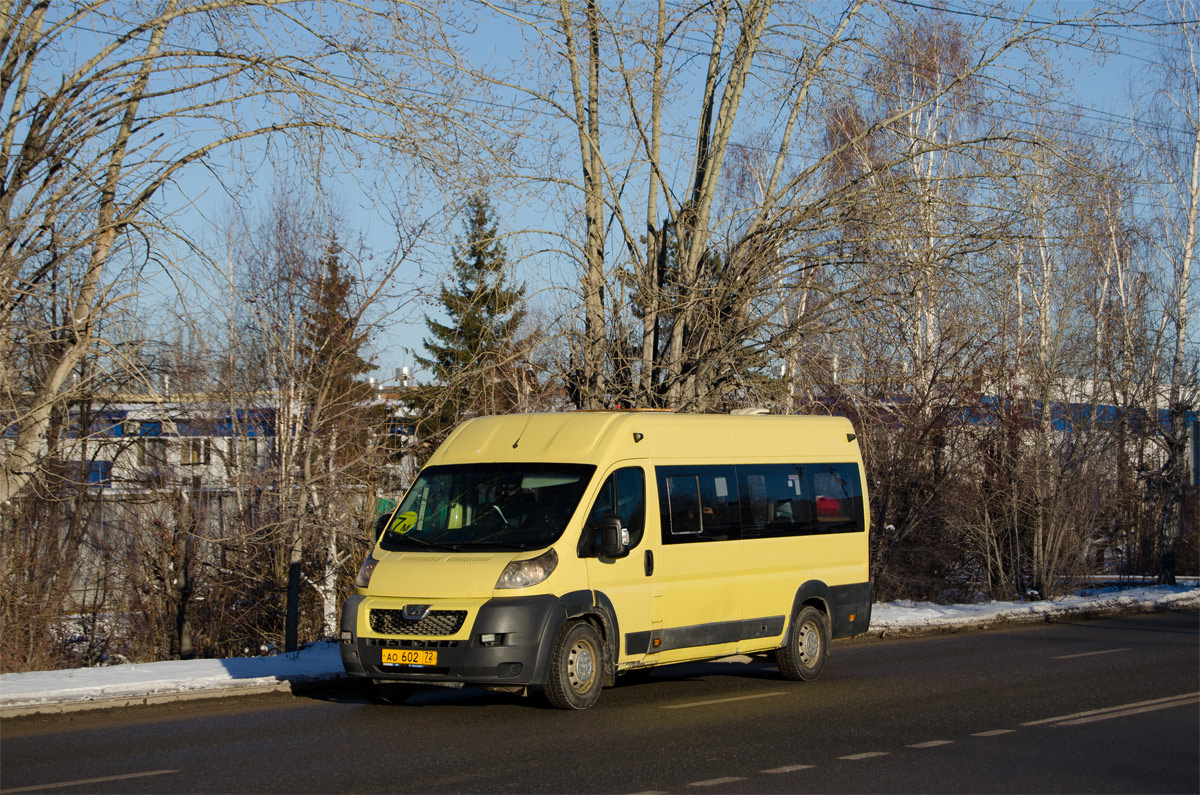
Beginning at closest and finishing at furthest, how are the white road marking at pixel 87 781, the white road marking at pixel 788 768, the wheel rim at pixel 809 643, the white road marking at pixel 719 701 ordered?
the white road marking at pixel 87 781 → the white road marking at pixel 788 768 → the white road marking at pixel 719 701 → the wheel rim at pixel 809 643

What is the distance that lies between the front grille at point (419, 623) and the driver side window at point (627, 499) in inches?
64.4

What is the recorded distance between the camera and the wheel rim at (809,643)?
42.9 feet

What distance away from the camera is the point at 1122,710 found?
10.6m

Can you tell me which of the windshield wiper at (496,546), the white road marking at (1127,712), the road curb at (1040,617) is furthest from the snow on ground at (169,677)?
the white road marking at (1127,712)

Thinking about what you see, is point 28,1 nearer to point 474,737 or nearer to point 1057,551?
point 474,737

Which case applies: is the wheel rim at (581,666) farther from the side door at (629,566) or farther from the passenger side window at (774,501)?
the passenger side window at (774,501)

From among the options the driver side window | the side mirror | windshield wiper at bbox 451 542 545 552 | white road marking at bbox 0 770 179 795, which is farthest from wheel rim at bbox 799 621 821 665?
white road marking at bbox 0 770 179 795

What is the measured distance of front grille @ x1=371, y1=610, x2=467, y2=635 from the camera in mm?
10062

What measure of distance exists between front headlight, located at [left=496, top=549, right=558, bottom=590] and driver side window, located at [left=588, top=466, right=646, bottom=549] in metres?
0.78

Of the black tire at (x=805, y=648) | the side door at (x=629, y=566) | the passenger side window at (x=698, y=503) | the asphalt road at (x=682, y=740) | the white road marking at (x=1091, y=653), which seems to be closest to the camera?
the asphalt road at (x=682, y=740)

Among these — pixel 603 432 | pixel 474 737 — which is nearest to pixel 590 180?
pixel 603 432

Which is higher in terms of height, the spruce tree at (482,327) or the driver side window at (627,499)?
the spruce tree at (482,327)

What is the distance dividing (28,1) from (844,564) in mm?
10050

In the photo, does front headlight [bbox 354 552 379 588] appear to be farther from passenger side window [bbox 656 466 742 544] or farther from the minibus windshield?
passenger side window [bbox 656 466 742 544]
